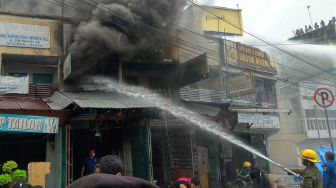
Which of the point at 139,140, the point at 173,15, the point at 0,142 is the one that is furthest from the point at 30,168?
the point at 173,15

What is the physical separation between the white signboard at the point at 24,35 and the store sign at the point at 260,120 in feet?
26.2

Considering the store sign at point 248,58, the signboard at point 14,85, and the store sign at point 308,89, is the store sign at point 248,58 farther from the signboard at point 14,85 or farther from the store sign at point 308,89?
the signboard at point 14,85

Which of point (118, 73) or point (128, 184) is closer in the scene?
point (128, 184)

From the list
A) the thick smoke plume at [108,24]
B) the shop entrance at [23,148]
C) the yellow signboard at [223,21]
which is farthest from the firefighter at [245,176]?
the yellow signboard at [223,21]

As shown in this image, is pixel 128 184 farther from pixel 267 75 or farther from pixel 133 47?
pixel 267 75

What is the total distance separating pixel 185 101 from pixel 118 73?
304 cm

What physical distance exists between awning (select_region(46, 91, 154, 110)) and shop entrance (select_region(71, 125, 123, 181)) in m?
1.68

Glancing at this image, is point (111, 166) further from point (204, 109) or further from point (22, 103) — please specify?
point (204, 109)

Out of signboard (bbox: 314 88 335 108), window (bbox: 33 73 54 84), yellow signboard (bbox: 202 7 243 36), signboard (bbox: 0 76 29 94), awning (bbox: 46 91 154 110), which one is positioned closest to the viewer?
signboard (bbox: 314 88 335 108)

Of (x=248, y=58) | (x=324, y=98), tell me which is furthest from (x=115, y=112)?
(x=248, y=58)

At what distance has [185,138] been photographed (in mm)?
13586

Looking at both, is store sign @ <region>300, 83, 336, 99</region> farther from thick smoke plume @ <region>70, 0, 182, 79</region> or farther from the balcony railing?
the balcony railing

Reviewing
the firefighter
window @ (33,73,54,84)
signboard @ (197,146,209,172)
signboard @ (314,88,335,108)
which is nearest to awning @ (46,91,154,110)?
window @ (33,73,54,84)

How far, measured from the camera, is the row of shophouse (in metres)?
11.1
